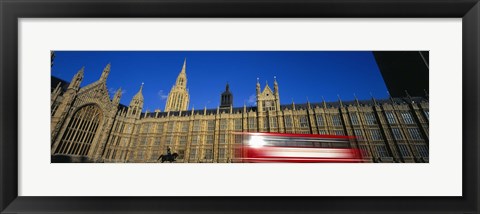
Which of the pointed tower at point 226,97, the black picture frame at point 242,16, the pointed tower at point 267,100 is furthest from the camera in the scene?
the pointed tower at point 267,100

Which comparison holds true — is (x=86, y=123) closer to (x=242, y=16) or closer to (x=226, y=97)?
(x=226, y=97)

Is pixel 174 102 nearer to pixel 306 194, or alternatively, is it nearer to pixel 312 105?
pixel 312 105

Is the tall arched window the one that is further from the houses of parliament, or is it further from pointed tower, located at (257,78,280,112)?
pointed tower, located at (257,78,280,112)

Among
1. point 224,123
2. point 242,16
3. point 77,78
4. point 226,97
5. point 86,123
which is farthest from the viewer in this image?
point 224,123

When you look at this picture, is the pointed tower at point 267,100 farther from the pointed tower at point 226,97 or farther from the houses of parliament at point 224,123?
the pointed tower at point 226,97

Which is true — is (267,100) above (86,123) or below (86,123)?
above

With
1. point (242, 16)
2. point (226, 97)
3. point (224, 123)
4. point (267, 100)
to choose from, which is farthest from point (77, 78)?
point (267, 100)

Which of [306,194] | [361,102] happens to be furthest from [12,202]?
[361,102]

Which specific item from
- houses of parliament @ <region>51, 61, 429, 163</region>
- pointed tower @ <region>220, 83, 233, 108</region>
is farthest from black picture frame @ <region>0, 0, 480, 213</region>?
houses of parliament @ <region>51, 61, 429, 163</region>

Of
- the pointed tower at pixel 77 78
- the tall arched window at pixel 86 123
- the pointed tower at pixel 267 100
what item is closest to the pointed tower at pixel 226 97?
the pointed tower at pixel 267 100
